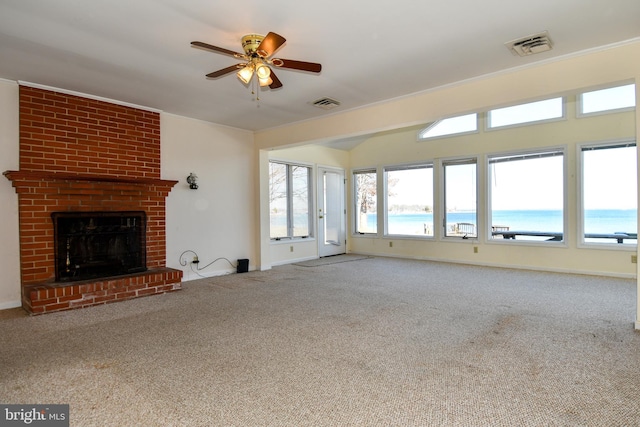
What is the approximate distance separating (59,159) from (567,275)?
23.4 feet

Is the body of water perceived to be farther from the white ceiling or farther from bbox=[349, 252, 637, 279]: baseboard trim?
the white ceiling

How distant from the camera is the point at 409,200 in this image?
294 inches

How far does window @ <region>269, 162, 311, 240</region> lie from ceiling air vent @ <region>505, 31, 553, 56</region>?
15.0 ft

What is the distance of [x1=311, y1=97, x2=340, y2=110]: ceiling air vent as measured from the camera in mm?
4449

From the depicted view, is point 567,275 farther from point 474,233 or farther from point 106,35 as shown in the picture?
point 106,35

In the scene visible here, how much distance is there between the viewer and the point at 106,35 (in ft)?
9.08

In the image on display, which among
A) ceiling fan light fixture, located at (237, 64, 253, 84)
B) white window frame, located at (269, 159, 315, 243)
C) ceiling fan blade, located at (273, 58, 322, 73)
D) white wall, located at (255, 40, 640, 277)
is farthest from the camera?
white window frame, located at (269, 159, 315, 243)

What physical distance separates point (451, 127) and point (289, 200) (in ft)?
11.5

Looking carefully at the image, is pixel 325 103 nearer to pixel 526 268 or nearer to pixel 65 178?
pixel 65 178

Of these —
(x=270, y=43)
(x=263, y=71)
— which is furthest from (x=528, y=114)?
(x=270, y=43)

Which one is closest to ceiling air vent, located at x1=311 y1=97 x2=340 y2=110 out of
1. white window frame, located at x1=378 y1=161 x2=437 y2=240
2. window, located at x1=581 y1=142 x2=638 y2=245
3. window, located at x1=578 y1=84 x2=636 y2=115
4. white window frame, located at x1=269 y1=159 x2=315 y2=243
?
white window frame, located at x1=269 y1=159 x2=315 y2=243

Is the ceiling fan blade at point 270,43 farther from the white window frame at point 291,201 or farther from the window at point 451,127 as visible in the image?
the window at point 451,127

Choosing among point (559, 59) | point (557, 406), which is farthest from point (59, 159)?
point (559, 59)

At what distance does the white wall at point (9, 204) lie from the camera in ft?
12.2
